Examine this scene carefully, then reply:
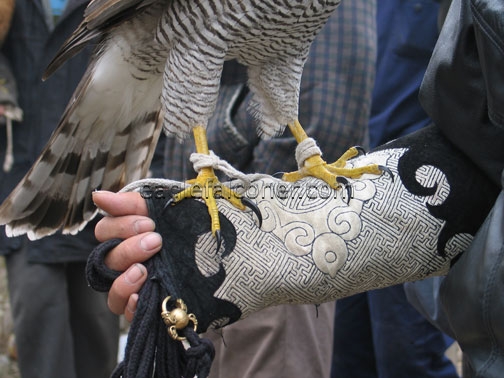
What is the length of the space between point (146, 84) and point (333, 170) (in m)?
1.01

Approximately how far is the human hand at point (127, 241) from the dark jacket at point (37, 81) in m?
1.81

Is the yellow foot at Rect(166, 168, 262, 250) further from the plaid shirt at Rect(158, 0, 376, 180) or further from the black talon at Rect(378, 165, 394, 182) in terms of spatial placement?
the plaid shirt at Rect(158, 0, 376, 180)

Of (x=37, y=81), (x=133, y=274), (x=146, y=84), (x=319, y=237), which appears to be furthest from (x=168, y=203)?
(x=37, y=81)

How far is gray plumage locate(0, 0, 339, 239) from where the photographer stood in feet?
6.79

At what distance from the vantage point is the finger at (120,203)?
148 cm

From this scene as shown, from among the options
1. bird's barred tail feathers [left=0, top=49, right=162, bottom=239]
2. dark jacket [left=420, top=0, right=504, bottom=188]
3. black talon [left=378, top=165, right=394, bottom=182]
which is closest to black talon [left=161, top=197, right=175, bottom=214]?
black talon [left=378, top=165, right=394, bottom=182]

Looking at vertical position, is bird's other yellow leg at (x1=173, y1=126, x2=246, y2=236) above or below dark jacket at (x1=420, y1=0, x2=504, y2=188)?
below

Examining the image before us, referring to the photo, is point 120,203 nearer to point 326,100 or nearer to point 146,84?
point 146,84

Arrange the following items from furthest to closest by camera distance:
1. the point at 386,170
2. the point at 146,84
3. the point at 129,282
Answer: the point at 146,84, the point at 386,170, the point at 129,282

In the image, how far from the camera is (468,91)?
1.51 metres

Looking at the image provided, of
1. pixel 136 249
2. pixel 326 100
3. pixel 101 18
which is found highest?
pixel 101 18

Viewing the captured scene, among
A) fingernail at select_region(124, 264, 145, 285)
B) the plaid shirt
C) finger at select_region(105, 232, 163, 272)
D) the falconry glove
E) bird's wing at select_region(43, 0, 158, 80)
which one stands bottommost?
the plaid shirt

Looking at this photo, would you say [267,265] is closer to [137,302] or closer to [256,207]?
[256,207]

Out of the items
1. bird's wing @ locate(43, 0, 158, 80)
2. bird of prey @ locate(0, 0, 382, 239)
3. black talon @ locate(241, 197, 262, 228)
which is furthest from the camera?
bird's wing @ locate(43, 0, 158, 80)
